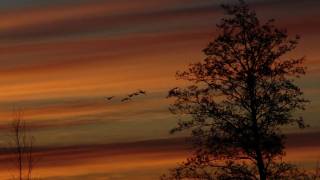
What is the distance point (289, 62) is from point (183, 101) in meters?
5.25

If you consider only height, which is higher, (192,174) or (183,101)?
(183,101)

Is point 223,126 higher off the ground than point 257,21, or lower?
lower

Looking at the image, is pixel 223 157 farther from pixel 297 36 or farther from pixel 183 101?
pixel 297 36

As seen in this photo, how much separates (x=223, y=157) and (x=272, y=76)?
446 centimetres

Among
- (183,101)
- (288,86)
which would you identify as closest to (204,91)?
(183,101)

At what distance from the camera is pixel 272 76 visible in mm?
44156

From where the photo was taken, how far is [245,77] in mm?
44062

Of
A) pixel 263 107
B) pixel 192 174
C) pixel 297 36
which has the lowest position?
pixel 192 174

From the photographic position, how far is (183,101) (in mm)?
44125

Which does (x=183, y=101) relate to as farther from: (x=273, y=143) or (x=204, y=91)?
(x=273, y=143)

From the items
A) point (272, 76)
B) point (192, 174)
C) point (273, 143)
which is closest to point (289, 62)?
point (272, 76)

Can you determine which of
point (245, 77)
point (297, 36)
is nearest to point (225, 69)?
point (245, 77)

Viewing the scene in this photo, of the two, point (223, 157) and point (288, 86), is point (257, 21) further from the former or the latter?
point (223, 157)

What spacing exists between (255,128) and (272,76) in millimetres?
2635
